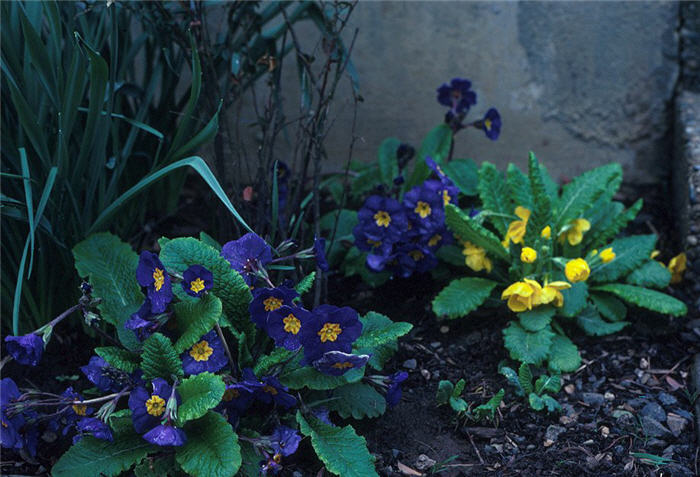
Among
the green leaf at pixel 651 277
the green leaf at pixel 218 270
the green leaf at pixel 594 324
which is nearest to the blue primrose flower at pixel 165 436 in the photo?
the green leaf at pixel 218 270

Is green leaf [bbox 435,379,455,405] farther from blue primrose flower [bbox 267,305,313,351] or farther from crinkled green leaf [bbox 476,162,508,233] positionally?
crinkled green leaf [bbox 476,162,508,233]

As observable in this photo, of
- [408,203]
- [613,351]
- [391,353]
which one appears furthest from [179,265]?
[613,351]

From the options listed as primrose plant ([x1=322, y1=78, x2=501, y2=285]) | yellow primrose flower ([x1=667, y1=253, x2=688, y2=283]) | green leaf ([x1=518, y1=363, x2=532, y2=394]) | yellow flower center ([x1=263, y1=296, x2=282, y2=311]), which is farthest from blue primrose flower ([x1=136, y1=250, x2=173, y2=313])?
yellow primrose flower ([x1=667, y1=253, x2=688, y2=283])

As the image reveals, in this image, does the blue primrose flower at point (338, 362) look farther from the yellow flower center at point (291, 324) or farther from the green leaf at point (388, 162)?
the green leaf at point (388, 162)

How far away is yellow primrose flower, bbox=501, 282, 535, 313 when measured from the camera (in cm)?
218

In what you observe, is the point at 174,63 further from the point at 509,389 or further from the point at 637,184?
the point at 637,184

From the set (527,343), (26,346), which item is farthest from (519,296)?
(26,346)

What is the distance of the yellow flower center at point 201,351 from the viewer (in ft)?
5.77

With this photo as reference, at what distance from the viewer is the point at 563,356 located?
84.7 inches

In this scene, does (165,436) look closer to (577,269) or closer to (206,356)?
(206,356)

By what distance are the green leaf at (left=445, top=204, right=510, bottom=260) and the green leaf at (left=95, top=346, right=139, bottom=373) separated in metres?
1.02

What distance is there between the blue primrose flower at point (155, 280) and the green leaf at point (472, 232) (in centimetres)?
95

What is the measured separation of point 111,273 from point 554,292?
1255 mm

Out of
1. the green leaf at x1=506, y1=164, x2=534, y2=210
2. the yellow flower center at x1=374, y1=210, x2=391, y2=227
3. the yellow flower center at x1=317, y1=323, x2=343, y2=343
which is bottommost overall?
the yellow flower center at x1=317, y1=323, x2=343, y2=343
